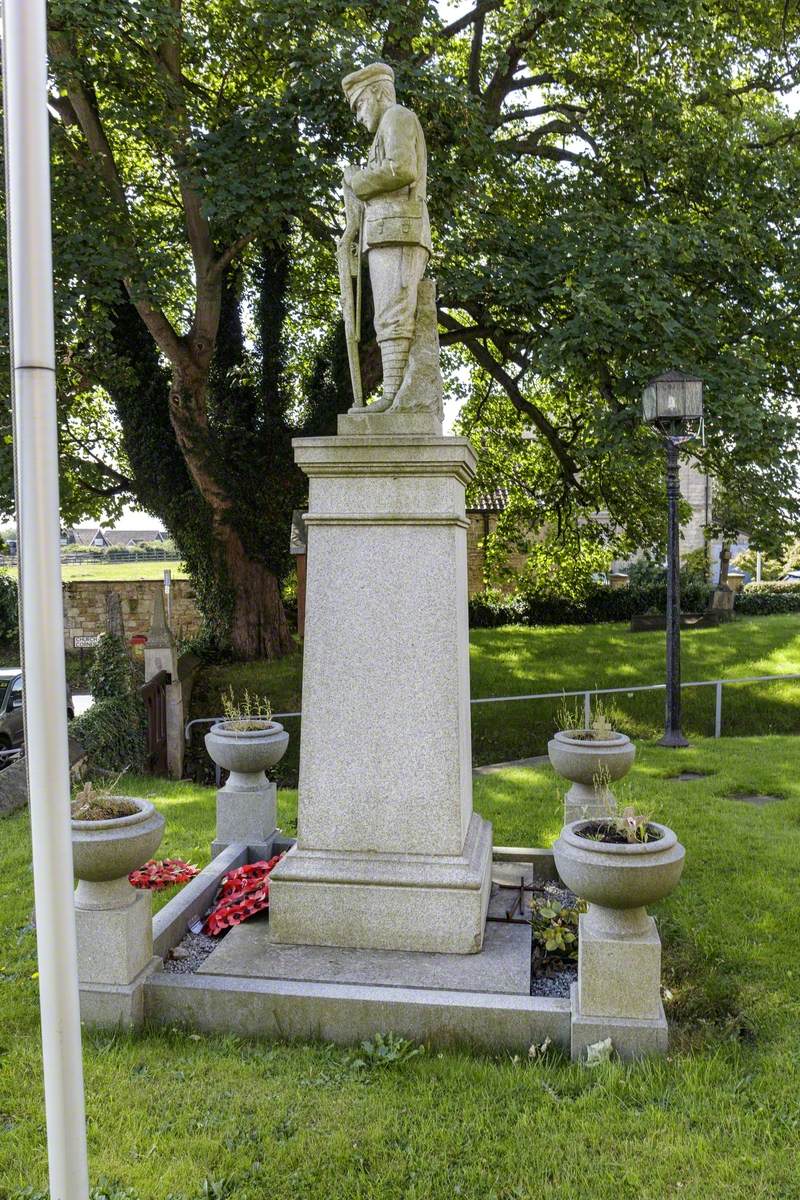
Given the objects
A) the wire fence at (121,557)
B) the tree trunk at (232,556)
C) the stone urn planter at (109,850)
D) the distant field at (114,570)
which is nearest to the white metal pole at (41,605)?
the stone urn planter at (109,850)

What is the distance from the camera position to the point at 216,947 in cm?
452

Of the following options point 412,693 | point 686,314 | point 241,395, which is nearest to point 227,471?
point 241,395

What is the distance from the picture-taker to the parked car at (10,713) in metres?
10.6

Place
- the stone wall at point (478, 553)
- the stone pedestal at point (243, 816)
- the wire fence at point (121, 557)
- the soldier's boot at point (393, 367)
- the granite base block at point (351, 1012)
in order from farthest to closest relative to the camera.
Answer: the wire fence at point (121, 557), the stone wall at point (478, 553), the stone pedestal at point (243, 816), the soldier's boot at point (393, 367), the granite base block at point (351, 1012)

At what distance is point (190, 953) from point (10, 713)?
7.28 meters

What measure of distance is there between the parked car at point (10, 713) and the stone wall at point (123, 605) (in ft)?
33.8

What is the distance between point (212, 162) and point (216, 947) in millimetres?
8665

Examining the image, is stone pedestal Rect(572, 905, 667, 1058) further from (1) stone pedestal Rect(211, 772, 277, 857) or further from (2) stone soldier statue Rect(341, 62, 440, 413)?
(1) stone pedestal Rect(211, 772, 277, 857)

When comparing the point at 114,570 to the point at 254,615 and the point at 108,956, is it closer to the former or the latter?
the point at 254,615

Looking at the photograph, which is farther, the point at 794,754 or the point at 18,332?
the point at 794,754

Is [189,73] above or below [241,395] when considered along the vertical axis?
above

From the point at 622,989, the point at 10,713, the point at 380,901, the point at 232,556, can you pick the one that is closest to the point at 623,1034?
the point at 622,989

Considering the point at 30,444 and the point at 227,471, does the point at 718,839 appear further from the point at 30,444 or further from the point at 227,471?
the point at 227,471

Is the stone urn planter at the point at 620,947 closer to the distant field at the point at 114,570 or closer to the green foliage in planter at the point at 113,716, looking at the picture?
the green foliage in planter at the point at 113,716
